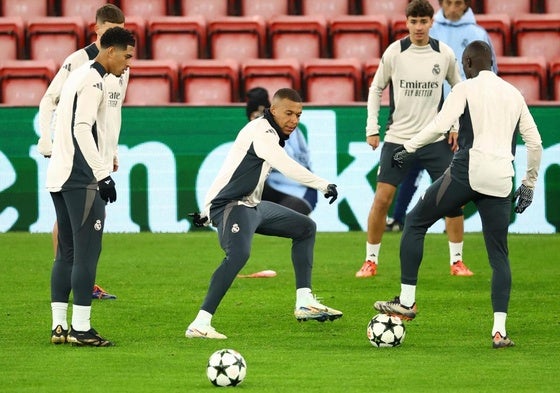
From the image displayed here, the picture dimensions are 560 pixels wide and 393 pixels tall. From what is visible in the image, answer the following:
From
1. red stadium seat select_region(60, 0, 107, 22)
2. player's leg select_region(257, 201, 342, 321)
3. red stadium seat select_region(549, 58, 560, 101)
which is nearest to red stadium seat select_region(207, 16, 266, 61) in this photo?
red stadium seat select_region(60, 0, 107, 22)

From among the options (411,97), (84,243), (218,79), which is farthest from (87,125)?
(218,79)

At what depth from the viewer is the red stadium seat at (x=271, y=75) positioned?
1517 cm

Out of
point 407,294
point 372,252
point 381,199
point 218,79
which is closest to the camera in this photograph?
point 407,294

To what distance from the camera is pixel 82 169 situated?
7973 mm

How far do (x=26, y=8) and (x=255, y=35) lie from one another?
3.21 meters

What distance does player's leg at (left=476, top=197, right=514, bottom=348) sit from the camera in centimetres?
799

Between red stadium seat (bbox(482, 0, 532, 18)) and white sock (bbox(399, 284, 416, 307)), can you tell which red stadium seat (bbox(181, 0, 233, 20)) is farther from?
white sock (bbox(399, 284, 416, 307))

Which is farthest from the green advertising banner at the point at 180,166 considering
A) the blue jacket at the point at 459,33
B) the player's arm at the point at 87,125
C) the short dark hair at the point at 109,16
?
the player's arm at the point at 87,125

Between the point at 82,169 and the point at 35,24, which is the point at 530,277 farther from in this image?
the point at 35,24

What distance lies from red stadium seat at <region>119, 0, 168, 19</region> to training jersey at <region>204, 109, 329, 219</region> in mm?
8729

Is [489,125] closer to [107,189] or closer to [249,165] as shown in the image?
[249,165]

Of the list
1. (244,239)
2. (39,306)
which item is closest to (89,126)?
(244,239)

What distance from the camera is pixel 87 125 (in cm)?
786

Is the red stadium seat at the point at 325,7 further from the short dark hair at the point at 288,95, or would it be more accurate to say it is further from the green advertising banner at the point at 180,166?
the short dark hair at the point at 288,95
